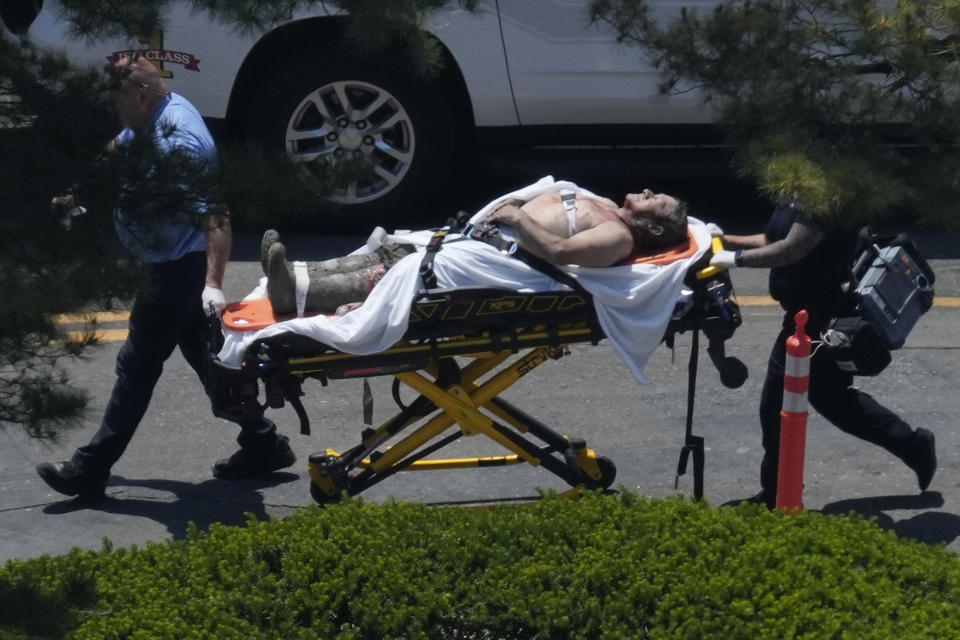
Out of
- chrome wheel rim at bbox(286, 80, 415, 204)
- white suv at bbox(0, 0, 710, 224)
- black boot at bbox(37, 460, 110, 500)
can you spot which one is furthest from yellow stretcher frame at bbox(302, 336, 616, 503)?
white suv at bbox(0, 0, 710, 224)

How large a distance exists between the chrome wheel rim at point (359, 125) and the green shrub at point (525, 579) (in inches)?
168

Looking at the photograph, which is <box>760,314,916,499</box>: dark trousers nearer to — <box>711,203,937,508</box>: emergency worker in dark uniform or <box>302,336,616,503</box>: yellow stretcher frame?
<box>711,203,937,508</box>: emergency worker in dark uniform

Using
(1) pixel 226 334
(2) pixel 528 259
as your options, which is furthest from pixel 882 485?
(1) pixel 226 334

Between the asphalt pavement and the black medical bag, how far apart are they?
32.0 inches

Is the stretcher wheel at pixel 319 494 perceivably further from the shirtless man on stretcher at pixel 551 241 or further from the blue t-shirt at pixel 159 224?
the blue t-shirt at pixel 159 224

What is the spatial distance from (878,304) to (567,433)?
1.83 m

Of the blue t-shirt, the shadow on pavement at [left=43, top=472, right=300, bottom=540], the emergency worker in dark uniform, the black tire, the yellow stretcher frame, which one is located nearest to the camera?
the blue t-shirt

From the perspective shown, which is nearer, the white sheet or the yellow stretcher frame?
the white sheet

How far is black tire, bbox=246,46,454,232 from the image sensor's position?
848 centimetres

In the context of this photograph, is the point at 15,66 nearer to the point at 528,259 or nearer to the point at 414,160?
the point at 528,259

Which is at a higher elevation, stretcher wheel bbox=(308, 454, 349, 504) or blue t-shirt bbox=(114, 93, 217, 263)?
blue t-shirt bbox=(114, 93, 217, 263)

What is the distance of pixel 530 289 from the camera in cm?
518

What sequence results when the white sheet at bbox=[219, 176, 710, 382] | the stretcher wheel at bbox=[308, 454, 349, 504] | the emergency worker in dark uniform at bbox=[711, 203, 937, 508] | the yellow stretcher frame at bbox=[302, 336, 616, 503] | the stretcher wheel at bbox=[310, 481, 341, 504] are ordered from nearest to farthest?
the white sheet at bbox=[219, 176, 710, 382], the emergency worker in dark uniform at bbox=[711, 203, 937, 508], the yellow stretcher frame at bbox=[302, 336, 616, 503], the stretcher wheel at bbox=[308, 454, 349, 504], the stretcher wheel at bbox=[310, 481, 341, 504]

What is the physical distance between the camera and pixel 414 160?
352 inches
